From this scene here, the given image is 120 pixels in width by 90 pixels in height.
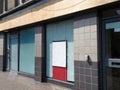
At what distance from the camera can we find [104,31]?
7.73 metres

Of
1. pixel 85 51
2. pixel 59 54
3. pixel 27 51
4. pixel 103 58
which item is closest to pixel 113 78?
pixel 103 58

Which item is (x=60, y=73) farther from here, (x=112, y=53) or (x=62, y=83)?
(x=112, y=53)

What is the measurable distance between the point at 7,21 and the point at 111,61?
827 cm

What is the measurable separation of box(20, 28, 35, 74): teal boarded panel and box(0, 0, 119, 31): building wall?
0.75m

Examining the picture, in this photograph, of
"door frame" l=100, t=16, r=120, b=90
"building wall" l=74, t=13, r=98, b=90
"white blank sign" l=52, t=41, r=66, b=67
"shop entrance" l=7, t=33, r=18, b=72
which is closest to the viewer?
"door frame" l=100, t=16, r=120, b=90

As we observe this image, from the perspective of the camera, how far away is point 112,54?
753 cm

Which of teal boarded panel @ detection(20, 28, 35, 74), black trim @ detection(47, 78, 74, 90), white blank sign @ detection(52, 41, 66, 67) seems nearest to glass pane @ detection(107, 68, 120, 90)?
black trim @ detection(47, 78, 74, 90)

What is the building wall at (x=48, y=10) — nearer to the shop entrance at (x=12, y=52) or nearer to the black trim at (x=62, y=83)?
the shop entrance at (x=12, y=52)

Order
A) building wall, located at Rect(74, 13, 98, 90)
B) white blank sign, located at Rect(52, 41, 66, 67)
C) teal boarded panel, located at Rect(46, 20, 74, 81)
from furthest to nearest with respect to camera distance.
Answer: white blank sign, located at Rect(52, 41, 66, 67) → teal boarded panel, located at Rect(46, 20, 74, 81) → building wall, located at Rect(74, 13, 98, 90)

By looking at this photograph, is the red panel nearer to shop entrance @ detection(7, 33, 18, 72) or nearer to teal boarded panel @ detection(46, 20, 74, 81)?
teal boarded panel @ detection(46, 20, 74, 81)

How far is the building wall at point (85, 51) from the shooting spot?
7.75m

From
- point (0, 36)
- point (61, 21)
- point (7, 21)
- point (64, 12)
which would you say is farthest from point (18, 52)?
point (64, 12)

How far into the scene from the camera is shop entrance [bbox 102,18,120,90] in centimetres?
735

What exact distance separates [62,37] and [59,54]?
28.8 inches
